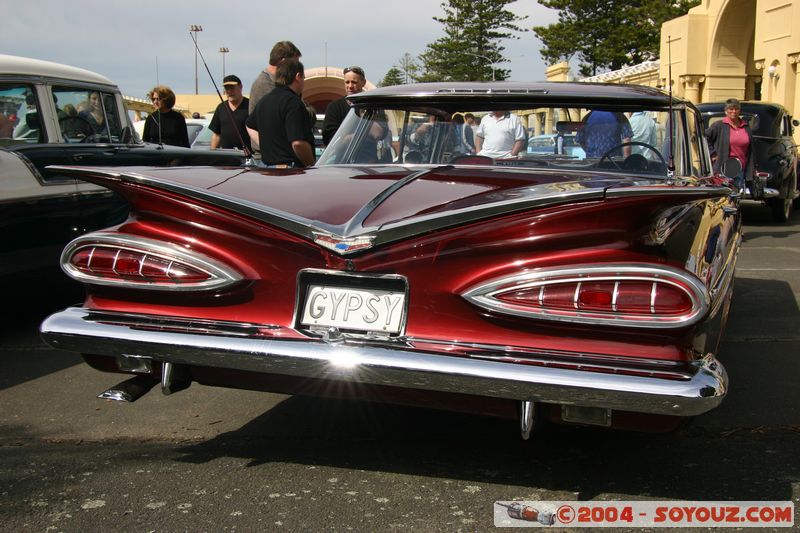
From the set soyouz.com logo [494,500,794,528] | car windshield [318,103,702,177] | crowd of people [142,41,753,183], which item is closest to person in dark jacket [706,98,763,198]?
crowd of people [142,41,753,183]

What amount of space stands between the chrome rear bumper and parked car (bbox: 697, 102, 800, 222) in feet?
35.6

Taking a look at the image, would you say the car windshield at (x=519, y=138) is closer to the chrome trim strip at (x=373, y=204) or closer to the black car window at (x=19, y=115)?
the chrome trim strip at (x=373, y=204)

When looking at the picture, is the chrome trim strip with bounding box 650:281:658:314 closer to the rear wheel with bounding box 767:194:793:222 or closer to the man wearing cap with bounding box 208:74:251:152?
the man wearing cap with bounding box 208:74:251:152

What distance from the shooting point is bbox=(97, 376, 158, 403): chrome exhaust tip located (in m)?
3.12

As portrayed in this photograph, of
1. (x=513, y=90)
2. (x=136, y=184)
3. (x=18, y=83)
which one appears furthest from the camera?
(x=18, y=83)

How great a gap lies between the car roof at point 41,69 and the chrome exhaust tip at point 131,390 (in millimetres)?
3796

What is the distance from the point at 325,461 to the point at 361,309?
0.82m

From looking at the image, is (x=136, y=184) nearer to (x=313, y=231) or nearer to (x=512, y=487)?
(x=313, y=231)

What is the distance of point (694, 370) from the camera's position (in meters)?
2.51

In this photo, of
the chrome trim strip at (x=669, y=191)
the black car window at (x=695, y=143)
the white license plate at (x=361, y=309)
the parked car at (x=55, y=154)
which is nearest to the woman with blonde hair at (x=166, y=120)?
the parked car at (x=55, y=154)

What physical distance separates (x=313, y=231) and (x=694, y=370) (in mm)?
1239

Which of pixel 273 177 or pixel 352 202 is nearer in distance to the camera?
pixel 352 202

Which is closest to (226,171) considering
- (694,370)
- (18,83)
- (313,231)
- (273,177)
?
(273,177)

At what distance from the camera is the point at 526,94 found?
405 centimetres
